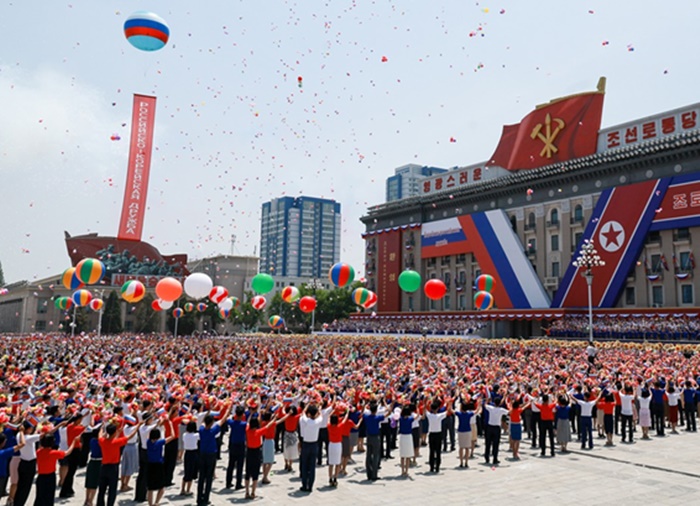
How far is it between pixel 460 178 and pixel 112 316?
55205mm

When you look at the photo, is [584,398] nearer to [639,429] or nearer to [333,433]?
[639,429]

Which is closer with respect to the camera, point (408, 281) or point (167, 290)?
point (167, 290)

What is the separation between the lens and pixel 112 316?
87500mm

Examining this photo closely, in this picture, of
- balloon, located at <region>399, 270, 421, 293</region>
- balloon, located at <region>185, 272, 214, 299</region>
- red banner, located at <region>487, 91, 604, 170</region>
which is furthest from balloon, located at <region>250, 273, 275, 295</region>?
red banner, located at <region>487, 91, 604, 170</region>

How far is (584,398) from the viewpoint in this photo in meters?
14.5

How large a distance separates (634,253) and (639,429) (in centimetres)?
3754

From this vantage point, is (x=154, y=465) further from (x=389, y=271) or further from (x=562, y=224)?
(x=389, y=271)

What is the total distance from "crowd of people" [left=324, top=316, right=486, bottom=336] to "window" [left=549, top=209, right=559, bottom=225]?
12697mm

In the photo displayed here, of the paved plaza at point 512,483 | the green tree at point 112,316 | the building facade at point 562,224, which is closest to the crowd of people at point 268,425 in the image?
the paved plaza at point 512,483

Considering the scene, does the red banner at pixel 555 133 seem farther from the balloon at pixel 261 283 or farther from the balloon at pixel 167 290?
the balloon at pixel 167 290

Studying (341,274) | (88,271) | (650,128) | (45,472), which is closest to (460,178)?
(650,128)

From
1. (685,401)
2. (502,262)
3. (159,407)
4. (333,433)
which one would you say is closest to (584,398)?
(685,401)

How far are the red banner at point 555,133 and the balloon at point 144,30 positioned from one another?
50.1 metres

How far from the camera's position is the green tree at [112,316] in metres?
86.9
